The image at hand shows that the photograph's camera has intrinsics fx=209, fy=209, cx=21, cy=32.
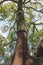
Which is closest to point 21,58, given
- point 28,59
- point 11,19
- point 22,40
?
point 28,59

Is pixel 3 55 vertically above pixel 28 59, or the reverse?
pixel 28 59

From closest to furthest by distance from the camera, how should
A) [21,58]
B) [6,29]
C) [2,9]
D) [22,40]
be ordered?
[21,58] → [22,40] → [2,9] → [6,29]

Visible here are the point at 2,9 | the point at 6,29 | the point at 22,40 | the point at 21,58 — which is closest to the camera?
the point at 21,58

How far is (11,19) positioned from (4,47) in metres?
1.73

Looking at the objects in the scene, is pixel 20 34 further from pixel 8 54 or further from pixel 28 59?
pixel 8 54

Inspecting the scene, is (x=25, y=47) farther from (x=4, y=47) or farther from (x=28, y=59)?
(x=4, y=47)

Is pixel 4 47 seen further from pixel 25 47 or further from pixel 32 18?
pixel 25 47

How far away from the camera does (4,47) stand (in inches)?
492

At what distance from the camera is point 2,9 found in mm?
12000

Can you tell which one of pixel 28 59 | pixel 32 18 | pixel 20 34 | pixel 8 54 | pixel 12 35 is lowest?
pixel 8 54

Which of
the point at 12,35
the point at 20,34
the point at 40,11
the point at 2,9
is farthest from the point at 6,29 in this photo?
the point at 20,34

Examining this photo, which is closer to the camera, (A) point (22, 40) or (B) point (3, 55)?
(A) point (22, 40)

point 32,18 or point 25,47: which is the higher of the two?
point 25,47

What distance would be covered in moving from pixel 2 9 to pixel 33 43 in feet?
8.90
